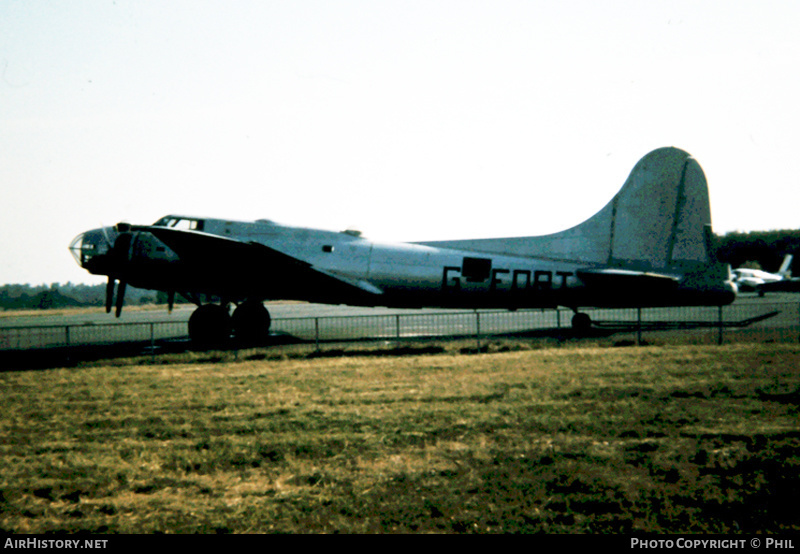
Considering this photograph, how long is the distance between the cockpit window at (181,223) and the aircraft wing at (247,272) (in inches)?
42.8

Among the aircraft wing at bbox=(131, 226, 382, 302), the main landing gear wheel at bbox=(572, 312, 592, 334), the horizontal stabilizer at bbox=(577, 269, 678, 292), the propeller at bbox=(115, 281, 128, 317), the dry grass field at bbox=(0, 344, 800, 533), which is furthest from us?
the main landing gear wheel at bbox=(572, 312, 592, 334)

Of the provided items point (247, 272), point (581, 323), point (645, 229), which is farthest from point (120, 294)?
point (645, 229)

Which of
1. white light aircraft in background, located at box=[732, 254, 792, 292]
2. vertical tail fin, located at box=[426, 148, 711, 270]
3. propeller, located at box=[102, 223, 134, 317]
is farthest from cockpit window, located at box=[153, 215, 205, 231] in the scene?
white light aircraft in background, located at box=[732, 254, 792, 292]

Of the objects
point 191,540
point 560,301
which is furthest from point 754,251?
point 191,540

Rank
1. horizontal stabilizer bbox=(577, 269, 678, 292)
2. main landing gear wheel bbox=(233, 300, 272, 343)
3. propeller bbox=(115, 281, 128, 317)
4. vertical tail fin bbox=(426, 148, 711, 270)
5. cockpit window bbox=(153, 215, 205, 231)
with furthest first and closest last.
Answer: main landing gear wheel bbox=(233, 300, 272, 343), vertical tail fin bbox=(426, 148, 711, 270), cockpit window bbox=(153, 215, 205, 231), horizontal stabilizer bbox=(577, 269, 678, 292), propeller bbox=(115, 281, 128, 317)

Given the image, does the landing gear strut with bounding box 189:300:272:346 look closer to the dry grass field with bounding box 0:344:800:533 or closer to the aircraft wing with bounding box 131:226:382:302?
the aircraft wing with bounding box 131:226:382:302

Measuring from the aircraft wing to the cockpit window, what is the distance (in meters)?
1.09

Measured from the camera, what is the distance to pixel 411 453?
5.88m

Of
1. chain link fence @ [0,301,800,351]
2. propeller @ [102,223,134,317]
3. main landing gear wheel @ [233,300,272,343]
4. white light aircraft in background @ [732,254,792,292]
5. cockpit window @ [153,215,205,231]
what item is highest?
cockpit window @ [153,215,205,231]

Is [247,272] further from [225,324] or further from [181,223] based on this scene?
[181,223]

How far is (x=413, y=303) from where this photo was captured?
1934 cm

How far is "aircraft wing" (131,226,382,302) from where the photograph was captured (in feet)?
56.7

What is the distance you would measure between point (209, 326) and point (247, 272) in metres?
2.05

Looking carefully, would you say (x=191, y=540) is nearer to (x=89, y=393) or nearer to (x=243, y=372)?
(x=89, y=393)
